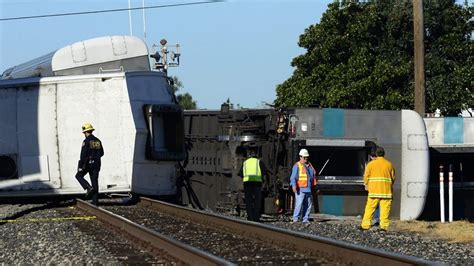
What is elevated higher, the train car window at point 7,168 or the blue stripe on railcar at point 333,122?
the blue stripe on railcar at point 333,122

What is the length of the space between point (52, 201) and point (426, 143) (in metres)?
8.93

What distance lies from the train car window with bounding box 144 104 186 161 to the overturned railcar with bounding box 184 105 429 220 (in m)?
1.19

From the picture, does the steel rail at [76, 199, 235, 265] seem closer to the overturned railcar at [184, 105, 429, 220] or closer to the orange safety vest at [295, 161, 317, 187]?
the orange safety vest at [295, 161, 317, 187]

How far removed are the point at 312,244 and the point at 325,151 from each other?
422 inches

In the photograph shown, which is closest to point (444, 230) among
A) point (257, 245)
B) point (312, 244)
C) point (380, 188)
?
point (380, 188)

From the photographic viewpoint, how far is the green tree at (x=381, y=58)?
37281 millimetres

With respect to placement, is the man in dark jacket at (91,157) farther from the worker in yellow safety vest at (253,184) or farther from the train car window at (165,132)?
the worker in yellow safety vest at (253,184)

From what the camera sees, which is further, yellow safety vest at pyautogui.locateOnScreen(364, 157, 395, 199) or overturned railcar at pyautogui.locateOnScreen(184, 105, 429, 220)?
overturned railcar at pyautogui.locateOnScreen(184, 105, 429, 220)

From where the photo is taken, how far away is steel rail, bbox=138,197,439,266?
26.7 feet

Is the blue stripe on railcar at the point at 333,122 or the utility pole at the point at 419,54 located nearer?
the blue stripe on railcar at the point at 333,122

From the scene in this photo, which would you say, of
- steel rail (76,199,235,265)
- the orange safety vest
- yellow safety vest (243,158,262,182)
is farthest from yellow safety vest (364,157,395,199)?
steel rail (76,199,235,265)

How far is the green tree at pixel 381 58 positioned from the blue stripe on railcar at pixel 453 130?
13345 millimetres

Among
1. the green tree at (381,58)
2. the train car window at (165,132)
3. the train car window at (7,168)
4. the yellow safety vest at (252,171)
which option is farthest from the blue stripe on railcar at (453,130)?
the green tree at (381,58)

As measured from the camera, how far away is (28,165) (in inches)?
739
